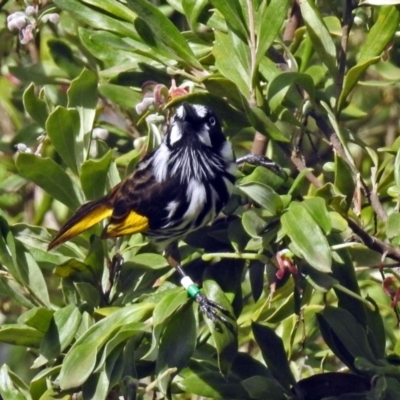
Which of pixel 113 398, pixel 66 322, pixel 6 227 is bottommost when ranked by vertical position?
pixel 113 398

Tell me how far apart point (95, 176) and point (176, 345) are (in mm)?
427

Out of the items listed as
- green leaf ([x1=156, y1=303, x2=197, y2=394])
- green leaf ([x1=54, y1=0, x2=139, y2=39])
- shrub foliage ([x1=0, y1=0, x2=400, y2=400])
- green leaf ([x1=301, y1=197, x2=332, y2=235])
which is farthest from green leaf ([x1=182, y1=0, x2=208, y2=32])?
green leaf ([x1=156, y1=303, x2=197, y2=394])

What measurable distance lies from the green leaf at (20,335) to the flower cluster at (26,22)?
71cm

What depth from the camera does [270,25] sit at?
1.87 m

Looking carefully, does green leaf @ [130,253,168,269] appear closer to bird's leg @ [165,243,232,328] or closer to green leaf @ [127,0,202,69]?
bird's leg @ [165,243,232,328]

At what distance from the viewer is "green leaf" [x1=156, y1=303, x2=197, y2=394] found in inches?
68.9

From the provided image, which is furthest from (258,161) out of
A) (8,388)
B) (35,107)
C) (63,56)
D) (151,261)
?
(8,388)

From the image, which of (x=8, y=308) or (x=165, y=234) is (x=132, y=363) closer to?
(x=165, y=234)

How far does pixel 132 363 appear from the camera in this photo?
70.5 inches

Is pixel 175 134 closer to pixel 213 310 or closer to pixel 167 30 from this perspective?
pixel 167 30

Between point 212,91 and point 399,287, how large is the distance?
0.49 metres

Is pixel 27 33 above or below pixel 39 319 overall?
above

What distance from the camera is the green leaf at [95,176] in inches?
77.9

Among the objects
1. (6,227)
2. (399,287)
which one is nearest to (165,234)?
(6,227)
